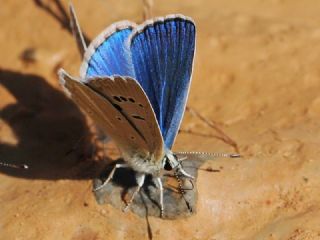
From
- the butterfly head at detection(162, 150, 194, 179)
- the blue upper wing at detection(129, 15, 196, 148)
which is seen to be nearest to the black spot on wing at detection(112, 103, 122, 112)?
the blue upper wing at detection(129, 15, 196, 148)

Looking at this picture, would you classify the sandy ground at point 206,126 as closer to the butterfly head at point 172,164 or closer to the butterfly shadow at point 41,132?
the butterfly shadow at point 41,132

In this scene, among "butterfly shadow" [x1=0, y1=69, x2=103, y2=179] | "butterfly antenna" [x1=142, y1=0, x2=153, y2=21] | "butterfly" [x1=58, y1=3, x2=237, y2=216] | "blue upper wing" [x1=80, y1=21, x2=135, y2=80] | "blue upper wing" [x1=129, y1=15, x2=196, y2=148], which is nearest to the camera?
"butterfly" [x1=58, y1=3, x2=237, y2=216]

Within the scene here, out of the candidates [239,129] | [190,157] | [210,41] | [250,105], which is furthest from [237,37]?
[190,157]

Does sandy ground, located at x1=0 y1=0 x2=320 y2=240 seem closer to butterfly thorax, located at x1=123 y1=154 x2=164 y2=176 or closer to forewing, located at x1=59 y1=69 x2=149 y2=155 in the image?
butterfly thorax, located at x1=123 y1=154 x2=164 y2=176

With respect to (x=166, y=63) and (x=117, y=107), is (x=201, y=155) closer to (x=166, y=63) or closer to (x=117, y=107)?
(x=166, y=63)

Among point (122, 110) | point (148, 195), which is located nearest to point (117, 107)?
point (122, 110)

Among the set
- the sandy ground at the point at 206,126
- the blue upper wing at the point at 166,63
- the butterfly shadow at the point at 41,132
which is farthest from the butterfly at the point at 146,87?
the butterfly shadow at the point at 41,132

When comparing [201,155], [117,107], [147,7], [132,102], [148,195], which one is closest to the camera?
[132,102]
